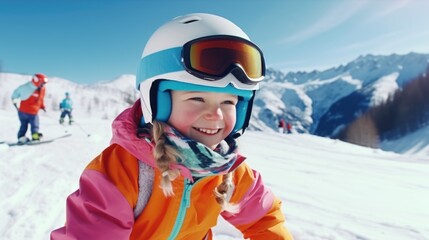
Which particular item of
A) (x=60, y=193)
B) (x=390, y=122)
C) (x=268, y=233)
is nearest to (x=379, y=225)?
(x=268, y=233)

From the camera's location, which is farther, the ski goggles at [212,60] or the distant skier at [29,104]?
the distant skier at [29,104]

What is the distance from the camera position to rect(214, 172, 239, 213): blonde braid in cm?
179

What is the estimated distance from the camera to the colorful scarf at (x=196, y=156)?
1.59 m

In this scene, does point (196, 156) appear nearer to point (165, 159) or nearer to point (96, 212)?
point (165, 159)

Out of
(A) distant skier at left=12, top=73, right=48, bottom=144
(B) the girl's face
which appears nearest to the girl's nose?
(B) the girl's face

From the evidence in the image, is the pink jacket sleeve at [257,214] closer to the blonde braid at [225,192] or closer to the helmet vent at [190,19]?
the blonde braid at [225,192]

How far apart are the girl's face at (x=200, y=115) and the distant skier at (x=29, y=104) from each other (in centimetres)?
769

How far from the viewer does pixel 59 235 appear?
1.50 metres

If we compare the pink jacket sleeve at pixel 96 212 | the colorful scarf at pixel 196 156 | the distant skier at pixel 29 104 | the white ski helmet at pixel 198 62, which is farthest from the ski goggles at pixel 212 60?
the distant skier at pixel 29 104

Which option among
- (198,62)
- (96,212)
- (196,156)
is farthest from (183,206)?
(198,62)

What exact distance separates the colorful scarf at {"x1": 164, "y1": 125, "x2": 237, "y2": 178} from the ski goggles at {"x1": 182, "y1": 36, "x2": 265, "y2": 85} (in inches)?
13.5

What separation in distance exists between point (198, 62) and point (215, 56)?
0.10 m

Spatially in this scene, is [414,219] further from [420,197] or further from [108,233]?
[108,233]

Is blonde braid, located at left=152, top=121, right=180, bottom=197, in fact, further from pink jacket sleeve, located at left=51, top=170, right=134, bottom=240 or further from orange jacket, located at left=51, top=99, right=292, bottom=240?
pink jacket sleeve, located at left=51, top=170, right=134, bottom=240
